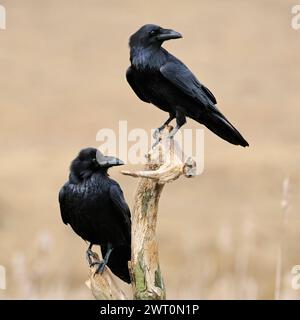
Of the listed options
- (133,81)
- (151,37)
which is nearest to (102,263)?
(133,81)

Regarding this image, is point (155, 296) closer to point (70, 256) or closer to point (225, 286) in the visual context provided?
point (225, 286)

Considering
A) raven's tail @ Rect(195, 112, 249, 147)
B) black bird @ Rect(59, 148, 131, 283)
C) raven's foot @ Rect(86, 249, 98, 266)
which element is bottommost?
raven's foot @ Rect(86, 249, 98, 266)

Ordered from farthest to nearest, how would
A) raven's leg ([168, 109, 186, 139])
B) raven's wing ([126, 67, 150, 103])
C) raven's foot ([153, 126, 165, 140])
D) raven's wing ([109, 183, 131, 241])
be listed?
raven's wing ([126, 67, 150, 103])
raven's leg ([168, 109, 186, 139])
raven's foot ([153, 126, 165, 140])
raven's wing ([109, 183, 131, 241])

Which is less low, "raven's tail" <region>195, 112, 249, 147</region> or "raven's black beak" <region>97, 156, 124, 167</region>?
"raven's tail" <region>195, 112, 249, 147</region>

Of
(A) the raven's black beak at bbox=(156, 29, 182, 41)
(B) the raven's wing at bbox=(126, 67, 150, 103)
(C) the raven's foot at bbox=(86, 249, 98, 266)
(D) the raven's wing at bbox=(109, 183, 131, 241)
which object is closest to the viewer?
(D) the raven's wing at bbox=(109, 183, 131, 241)

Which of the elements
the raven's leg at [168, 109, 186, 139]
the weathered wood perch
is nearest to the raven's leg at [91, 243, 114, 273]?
the weathered wood perch

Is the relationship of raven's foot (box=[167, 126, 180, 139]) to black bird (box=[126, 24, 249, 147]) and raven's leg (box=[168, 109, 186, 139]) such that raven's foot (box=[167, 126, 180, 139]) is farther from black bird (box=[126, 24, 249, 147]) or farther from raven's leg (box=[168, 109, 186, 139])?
black bird (box=[126, 24, 249, 147])

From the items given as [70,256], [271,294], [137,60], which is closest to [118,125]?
[70,256]

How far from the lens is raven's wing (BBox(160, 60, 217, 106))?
861 cm

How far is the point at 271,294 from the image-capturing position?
13914mm

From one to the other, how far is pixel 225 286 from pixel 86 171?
13.2 ft

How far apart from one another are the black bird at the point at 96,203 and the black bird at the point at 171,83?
75 centimetres

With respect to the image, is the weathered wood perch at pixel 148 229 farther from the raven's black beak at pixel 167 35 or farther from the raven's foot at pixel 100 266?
the raven's black beak at pixel 167 35

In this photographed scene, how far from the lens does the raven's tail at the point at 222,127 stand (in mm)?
8617
